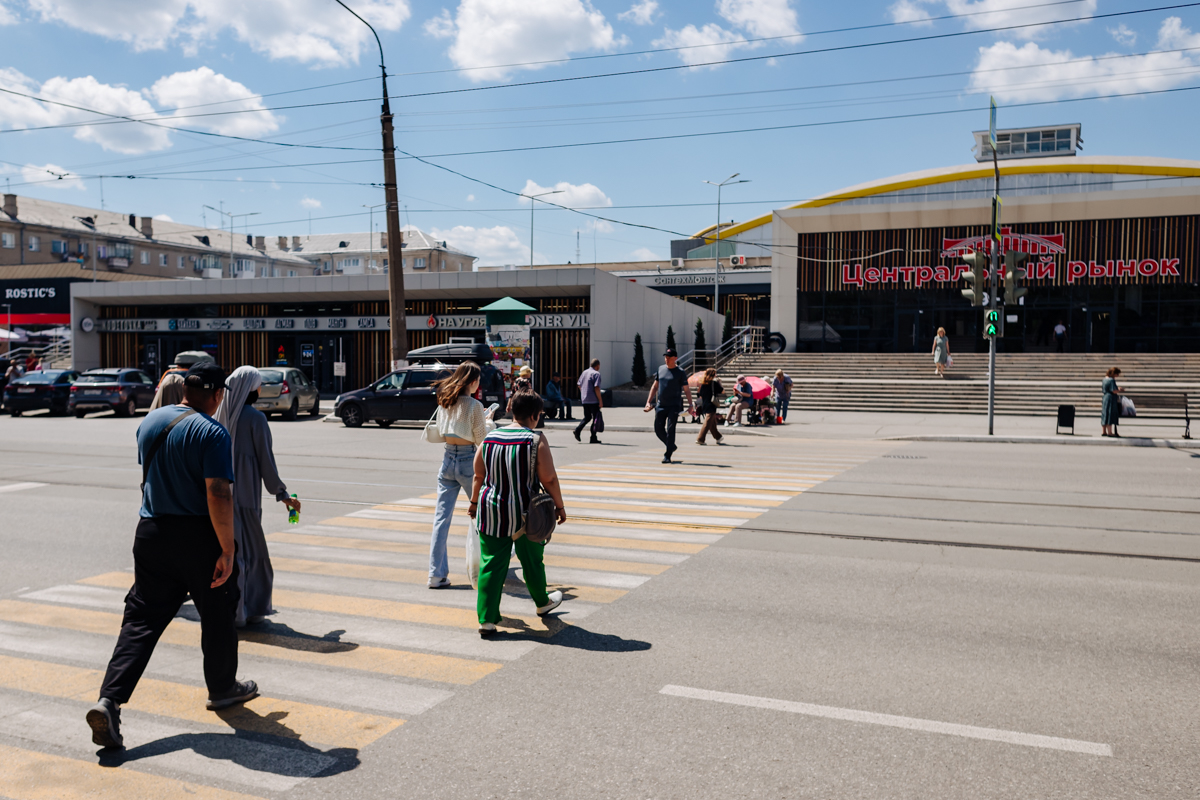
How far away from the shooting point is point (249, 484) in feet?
19.5

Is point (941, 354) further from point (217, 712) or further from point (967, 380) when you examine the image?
point (217, 712)

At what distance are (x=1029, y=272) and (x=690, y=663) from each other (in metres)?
39.9

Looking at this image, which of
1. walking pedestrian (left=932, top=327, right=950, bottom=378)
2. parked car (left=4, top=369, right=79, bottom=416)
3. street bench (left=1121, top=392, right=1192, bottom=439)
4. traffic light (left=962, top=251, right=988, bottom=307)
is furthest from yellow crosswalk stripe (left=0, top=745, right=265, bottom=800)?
walking pedestrian (left=932, top=327, right=950, bottom=378)

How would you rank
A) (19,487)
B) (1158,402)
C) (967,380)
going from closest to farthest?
(19,487), (1158,402), (967,380)

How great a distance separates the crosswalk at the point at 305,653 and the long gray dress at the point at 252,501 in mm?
220

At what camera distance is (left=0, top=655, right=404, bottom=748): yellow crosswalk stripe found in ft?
14.1

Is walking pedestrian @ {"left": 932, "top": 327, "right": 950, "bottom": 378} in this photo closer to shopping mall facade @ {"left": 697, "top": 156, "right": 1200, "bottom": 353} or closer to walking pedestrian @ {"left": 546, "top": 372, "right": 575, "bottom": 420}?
shopping mall facade @ {"left": 697, "top": 156, "right": 1200, "bottom": 353}

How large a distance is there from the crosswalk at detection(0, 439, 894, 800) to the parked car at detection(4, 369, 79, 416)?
2380cm

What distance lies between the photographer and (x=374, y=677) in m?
5.03

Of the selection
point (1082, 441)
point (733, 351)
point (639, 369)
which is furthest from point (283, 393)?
point (733, 351)

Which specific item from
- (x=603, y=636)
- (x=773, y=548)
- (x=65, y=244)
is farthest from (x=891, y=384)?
(x=65, y=244)

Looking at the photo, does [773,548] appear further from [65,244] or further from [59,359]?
[65,244]

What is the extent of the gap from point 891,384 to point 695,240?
59.4 metres

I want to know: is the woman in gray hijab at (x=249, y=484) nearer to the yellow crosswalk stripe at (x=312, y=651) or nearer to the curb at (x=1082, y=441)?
the yellow crosswalk stripe at (x=312, y=651)
